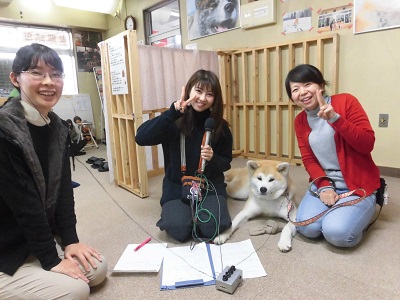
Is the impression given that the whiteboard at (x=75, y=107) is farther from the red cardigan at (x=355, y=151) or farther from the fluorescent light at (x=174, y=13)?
the red cardigan at (x=355, y=151)

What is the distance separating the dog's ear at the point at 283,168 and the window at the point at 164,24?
3.56 meters

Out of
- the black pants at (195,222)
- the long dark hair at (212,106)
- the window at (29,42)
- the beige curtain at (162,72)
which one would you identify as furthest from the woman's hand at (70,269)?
the window at (29,42)

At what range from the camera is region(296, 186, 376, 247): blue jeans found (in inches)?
64.6

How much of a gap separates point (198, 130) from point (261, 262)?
91 cm

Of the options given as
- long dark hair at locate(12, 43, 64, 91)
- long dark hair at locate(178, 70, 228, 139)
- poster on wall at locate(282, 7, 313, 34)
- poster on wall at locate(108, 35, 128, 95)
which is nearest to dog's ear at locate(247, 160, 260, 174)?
long dark hair at locate(178, 70, 228, 139)

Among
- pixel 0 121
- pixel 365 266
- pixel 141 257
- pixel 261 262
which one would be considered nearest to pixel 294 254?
pixel 261 262

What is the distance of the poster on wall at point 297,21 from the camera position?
11.1 feet

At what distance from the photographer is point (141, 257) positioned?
1.70 meters

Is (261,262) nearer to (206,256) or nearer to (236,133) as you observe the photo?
(206,256)

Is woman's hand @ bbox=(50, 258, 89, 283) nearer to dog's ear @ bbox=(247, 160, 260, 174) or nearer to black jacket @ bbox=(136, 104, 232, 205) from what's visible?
black jacket @ bbox=(136, 104, 232, 205)

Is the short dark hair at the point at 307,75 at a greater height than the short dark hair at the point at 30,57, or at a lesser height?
lesser

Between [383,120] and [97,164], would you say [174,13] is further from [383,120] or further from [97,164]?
[383,120]

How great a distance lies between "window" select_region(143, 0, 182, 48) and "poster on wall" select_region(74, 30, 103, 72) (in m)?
1.34

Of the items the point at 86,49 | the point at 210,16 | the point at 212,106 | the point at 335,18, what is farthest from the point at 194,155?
the point at 86,49
